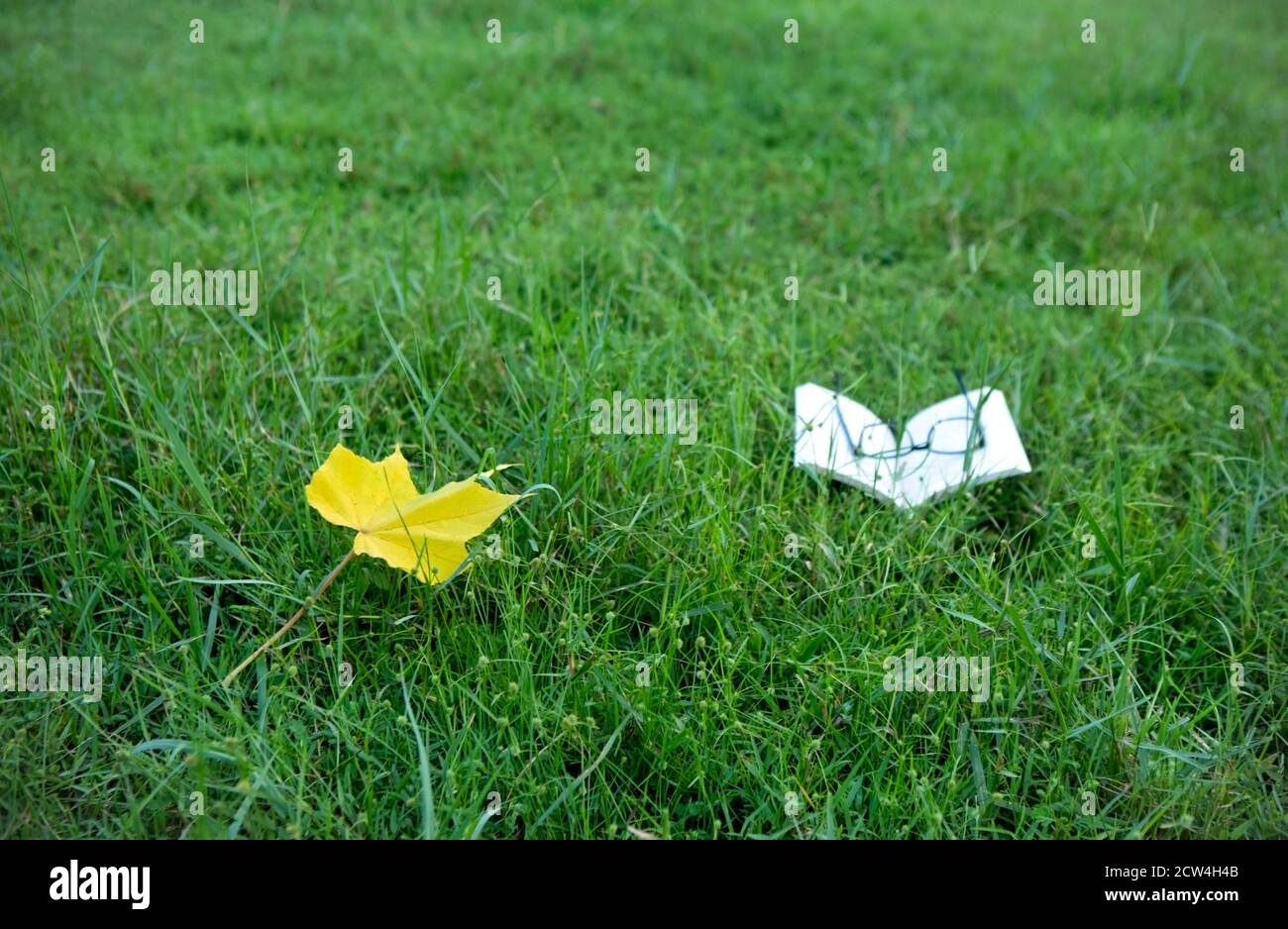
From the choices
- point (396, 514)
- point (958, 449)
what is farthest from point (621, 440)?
point (958, 449)

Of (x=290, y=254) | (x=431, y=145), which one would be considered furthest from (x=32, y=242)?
(x=431, y=145)

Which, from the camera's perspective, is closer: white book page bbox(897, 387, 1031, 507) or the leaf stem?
the leaf stem

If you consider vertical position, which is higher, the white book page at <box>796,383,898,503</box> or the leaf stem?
the white book page at <box>796,383,898,503</box>

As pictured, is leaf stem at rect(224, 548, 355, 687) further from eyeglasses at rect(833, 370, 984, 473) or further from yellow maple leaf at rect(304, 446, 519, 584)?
eyeglasses at rect(833, 370, 984, 473)

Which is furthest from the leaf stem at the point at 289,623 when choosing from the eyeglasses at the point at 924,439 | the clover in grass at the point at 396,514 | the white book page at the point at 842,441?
the eyeglasses at the point at 924,439

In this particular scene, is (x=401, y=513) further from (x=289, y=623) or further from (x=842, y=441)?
(x=842, y=441)

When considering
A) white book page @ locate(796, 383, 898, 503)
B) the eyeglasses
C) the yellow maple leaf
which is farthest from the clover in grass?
the eyeglasses

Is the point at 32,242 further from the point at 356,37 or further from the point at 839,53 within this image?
the point at 839,53
